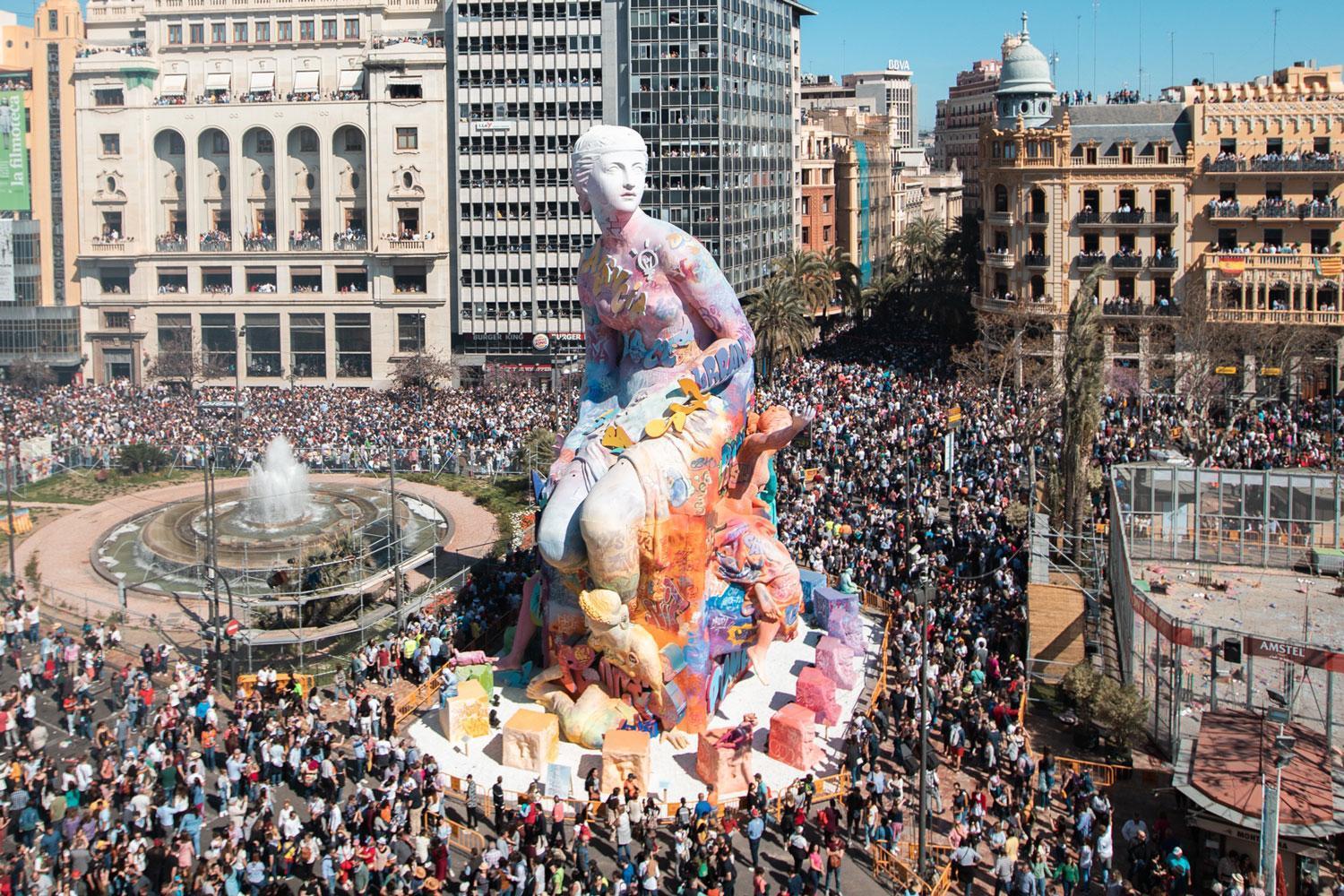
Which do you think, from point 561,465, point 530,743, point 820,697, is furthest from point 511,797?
point 561,465

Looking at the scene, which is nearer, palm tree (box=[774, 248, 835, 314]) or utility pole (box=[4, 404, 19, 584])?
utility pole (box=[4, 404, 19, 584])

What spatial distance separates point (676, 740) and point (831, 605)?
23.8 feet

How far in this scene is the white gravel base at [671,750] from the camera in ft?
96.1

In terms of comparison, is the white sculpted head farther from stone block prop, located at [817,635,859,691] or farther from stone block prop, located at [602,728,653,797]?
stone block prop, located at [602,728,653,797]

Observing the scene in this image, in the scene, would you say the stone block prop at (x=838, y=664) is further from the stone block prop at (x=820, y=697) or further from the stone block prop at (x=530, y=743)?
the stone block prop at (x=530, y=743)

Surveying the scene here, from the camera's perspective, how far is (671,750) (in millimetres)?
30312

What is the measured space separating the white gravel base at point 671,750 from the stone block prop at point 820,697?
272 mm

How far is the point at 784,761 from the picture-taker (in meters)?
30.0

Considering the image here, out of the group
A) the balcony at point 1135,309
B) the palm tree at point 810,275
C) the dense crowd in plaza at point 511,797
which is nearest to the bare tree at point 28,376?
the palm tree at point 810,275

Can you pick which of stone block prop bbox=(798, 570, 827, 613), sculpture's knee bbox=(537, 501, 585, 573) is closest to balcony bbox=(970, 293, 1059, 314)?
stone block prop bbox=(798, 570, 827, 613)

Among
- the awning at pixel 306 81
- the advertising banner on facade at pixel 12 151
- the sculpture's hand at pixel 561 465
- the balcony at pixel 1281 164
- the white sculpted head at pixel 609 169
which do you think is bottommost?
the sculpture's hand at pixel 561 465

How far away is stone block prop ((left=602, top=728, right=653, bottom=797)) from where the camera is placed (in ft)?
93.7

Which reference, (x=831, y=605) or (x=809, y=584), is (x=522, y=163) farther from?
(x=831, y=605)

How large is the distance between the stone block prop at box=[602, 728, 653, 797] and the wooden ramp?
11.0m
